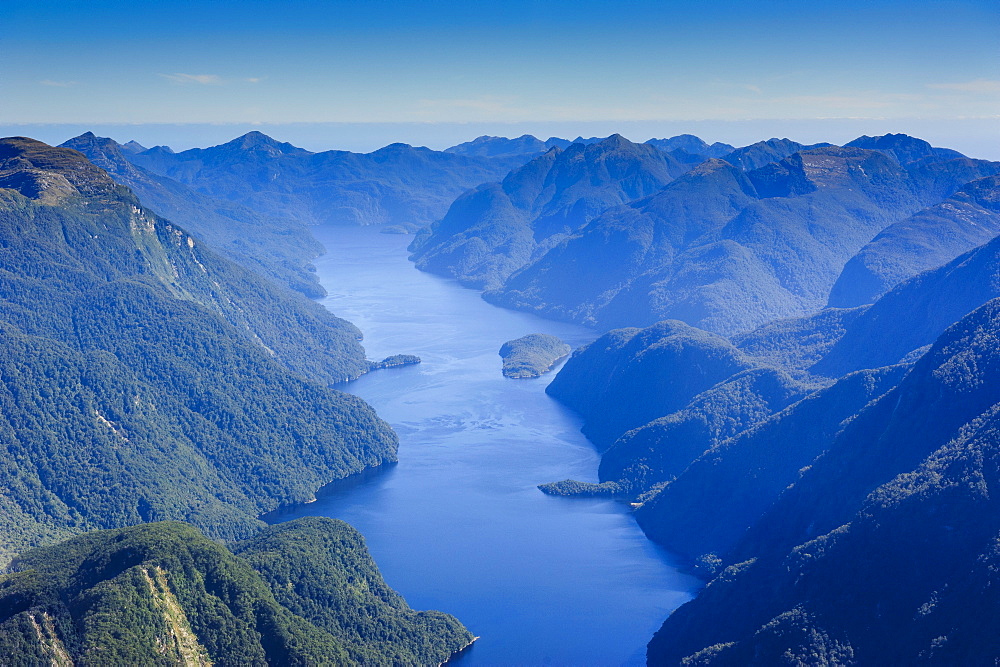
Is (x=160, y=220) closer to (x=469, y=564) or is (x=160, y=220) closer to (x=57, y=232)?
(x=57, y=232)

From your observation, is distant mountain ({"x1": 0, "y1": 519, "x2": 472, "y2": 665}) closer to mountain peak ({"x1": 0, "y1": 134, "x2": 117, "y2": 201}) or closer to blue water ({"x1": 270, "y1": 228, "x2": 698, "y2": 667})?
blue water ({"x1": 270, "y1": 228, "x2": 698, "y2": 667})

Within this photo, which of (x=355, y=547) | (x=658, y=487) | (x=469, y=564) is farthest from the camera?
(x=658, y=487)

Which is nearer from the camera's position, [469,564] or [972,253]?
[469,564]

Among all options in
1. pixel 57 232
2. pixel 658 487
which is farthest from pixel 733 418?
pixel 57 232

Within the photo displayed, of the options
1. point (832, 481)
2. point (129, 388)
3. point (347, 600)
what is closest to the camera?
point (347, 600)

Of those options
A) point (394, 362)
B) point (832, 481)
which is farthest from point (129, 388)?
point (832, 481)

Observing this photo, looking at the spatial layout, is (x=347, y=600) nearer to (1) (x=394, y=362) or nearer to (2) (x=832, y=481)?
(2) (x=832, y=481)

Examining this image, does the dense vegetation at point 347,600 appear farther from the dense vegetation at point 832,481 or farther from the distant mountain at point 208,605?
the dense vegetation at point 832,481
